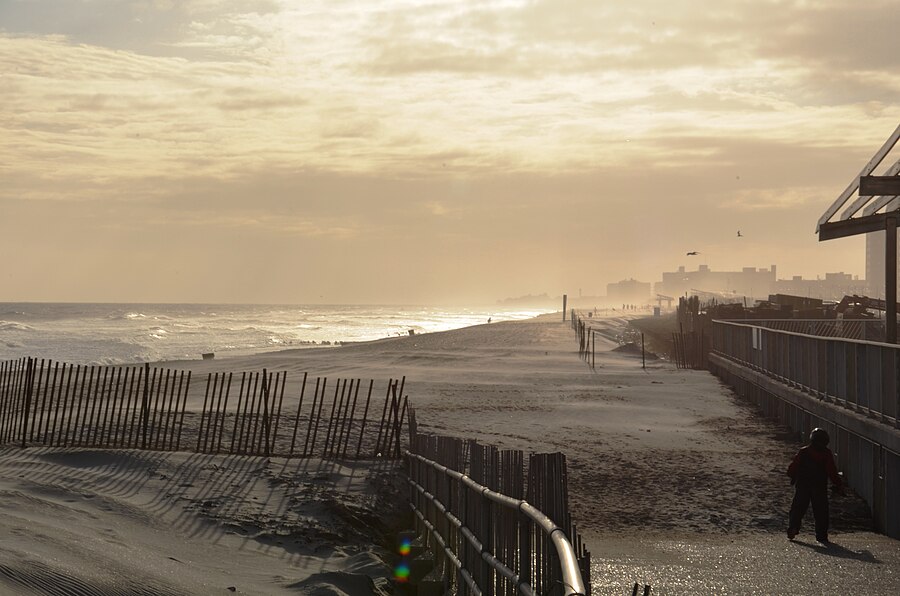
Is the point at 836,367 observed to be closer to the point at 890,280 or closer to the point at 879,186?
the point at 879,186

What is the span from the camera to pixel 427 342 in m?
64.3

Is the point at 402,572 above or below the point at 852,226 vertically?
below

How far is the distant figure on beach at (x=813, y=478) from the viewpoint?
42.0 feet

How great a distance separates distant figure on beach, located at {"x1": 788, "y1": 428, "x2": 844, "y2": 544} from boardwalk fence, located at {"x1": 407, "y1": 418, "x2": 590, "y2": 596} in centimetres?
446

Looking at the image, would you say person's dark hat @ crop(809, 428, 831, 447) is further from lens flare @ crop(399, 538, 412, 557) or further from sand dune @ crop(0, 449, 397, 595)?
sand dune @ crop(0, 449, 397, 595)

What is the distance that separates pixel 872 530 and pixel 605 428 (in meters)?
9.24

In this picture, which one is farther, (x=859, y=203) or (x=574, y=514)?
(x=859, y=203)

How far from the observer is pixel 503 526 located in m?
8.41

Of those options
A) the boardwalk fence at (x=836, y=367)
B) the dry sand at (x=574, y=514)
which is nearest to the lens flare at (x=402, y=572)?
the dry sand at (x=574, y=514)

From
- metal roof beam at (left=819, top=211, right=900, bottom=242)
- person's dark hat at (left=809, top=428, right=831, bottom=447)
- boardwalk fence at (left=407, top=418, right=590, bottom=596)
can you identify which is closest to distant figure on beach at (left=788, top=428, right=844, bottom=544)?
person's dark hat at (left=809, top=428, right=831, bottom=447)

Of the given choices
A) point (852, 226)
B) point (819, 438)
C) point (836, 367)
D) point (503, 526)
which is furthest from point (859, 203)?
point (503, 526)

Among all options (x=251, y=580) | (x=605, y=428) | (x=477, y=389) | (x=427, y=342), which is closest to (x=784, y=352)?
(x=605, y=428)

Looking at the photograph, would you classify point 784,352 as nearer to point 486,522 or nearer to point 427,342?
point 486,522

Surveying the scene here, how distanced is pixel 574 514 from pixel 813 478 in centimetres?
342
